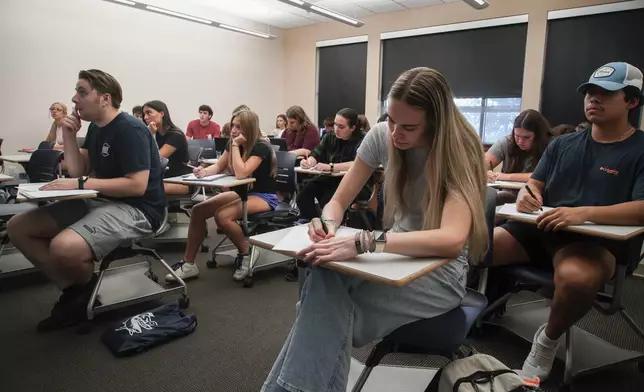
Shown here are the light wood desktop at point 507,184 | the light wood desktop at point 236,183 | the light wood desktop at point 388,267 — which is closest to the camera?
the light wood desktop at point 388,267

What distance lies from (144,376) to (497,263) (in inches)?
65.1

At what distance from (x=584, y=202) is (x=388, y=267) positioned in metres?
1.29

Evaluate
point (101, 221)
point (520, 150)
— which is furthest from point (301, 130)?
point (101, 221)

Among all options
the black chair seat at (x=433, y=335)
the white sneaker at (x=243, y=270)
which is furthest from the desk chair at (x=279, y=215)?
the black chair seat at (x=433, y=335)

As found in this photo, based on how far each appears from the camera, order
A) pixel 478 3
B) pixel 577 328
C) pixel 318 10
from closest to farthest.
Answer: pixel 577 328
pixel 478 3
pixel 318 10

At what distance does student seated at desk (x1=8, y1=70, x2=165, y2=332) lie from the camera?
2.08 meters

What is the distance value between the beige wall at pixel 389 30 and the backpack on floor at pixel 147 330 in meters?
5.79

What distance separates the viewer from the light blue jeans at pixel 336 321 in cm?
107

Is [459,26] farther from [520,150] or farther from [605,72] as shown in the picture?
[605,72]

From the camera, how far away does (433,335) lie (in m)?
1.17

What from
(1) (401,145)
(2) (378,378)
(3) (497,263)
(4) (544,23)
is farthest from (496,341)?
(4) (544,23)

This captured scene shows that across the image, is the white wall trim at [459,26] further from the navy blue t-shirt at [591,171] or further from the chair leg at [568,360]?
the chair leg at [568,360]

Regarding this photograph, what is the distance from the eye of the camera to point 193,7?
7293 millimetres

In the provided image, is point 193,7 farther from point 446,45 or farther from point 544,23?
point 544,23
